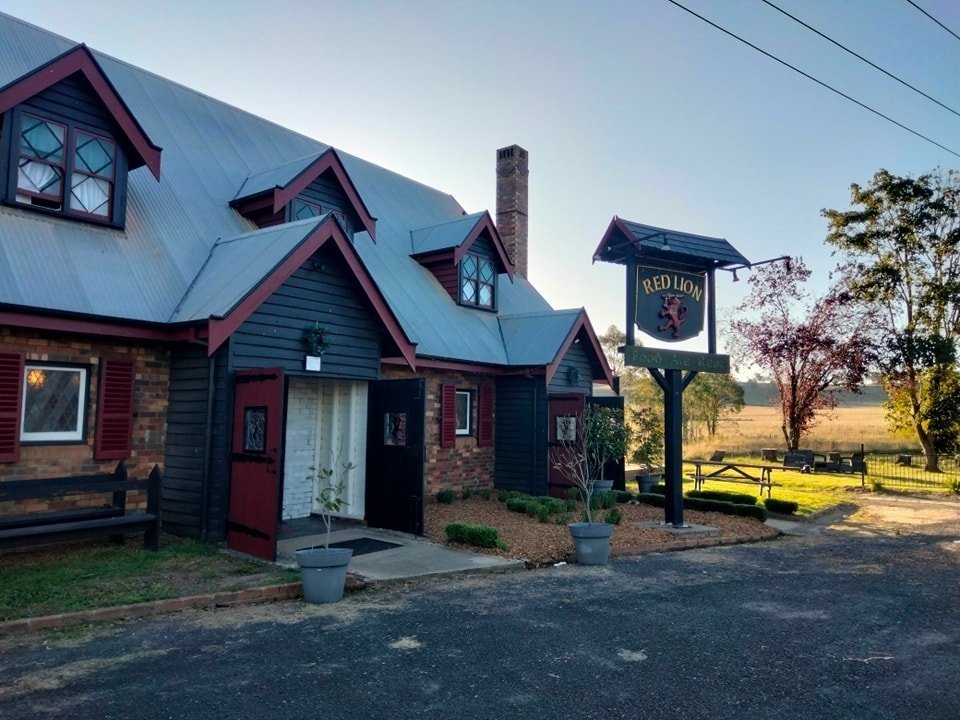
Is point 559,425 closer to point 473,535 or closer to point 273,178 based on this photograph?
point 473,535

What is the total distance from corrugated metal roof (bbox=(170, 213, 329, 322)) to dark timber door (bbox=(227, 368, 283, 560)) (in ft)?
3.49

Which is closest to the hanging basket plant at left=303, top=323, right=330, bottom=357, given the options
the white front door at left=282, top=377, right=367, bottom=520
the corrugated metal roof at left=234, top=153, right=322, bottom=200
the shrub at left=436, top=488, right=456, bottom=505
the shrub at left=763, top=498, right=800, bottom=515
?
the white front door at left=282, top=377, right=367, bottom=520

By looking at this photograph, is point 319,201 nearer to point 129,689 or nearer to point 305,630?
point 305,630

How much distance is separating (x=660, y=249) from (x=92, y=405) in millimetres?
9921

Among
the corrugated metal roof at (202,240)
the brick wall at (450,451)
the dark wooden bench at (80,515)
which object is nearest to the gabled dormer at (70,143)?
the corrugated metal roof at (202,240)

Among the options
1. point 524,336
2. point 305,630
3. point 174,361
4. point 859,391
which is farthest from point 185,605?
point 859,391

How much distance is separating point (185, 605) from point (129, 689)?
2.11 m

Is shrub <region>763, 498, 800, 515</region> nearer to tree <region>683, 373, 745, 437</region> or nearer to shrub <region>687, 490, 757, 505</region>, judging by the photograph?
shrub <region>687, 490, 757, 505</region>

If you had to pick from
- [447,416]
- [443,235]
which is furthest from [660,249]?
[443,235]

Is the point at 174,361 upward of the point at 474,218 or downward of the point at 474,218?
downward

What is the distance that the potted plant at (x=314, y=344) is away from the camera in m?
10.7

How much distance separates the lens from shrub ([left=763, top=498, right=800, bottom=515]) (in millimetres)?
15611

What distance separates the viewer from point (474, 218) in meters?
17.4

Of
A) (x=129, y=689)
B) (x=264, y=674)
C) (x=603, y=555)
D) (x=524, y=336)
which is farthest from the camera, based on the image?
(x=524, y=336)
